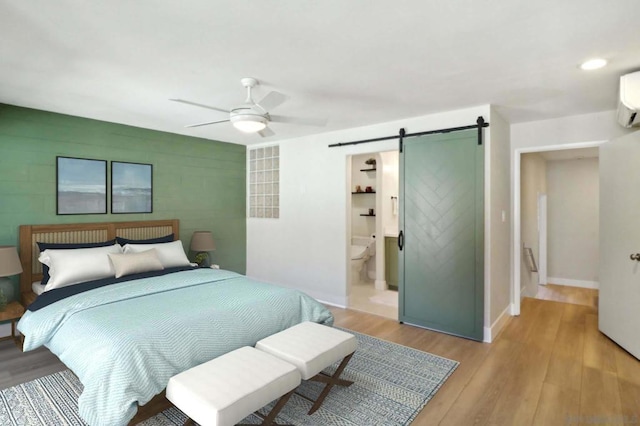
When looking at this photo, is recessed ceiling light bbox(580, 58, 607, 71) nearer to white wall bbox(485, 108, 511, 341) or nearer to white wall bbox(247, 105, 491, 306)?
white wall bbox(485, 108, 511, 341)

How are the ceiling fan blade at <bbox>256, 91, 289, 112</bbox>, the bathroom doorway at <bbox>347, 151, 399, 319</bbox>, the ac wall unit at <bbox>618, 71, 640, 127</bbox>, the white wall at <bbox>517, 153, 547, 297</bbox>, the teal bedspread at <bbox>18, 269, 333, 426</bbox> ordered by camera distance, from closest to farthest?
the teal bedspread at <bbox>18, 269, 333, 426</bbox> → the ceiling fan blade at <bbox>256, 91, 289, 112</bbox> → the ac wall unit at <bbox>618, 71, 640, 127</bbox> → the white wall at <bbox>517, 153, 547, 297</bbox> → the bathroom doorway at <bbox>347, 151, 399, 319</bbox>

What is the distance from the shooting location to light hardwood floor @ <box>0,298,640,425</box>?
233 cm

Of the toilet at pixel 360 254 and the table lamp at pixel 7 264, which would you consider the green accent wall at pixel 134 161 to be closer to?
the table lamp at pixel 7 264

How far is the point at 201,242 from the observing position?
488 centimetres

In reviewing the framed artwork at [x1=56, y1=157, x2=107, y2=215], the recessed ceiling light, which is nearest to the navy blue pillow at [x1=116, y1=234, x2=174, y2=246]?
the framed artwork at [x1=56, y1=157, x2=107, y2=215]

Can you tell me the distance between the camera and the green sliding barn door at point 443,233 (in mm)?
3594

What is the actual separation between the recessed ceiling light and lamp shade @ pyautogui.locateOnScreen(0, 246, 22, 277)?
5054mm

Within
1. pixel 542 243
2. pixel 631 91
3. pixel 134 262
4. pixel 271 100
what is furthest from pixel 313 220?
pixel 542 243

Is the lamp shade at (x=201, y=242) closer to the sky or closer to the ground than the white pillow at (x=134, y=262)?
closer to the sky

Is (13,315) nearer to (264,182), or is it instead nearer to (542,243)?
(264,182)

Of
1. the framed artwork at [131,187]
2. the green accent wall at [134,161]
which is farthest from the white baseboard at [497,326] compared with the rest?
the framed artwork at [131,187]

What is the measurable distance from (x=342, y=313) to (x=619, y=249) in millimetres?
3012

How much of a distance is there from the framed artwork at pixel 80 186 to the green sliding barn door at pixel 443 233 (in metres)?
3.63

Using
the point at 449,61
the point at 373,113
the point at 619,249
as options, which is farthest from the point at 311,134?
the point at 619,249
